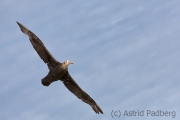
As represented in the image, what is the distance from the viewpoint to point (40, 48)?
45.0 metres

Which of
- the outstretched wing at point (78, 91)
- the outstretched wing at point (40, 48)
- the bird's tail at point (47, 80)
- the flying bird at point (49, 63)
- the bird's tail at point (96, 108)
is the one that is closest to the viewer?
the bird's tail at point (47, 80)

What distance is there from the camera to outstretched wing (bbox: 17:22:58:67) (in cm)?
4481

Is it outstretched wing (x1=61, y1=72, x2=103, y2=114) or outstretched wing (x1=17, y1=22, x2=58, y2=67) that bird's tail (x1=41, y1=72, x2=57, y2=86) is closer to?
outstretched wing (x1=17, y1=22, x2=58, y2=67)

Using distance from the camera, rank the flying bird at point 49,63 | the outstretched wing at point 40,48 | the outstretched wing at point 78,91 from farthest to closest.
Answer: the outstretched wing at point 78,91 < the outstretched wing at point 40,48 < the flying bird at point 49,63

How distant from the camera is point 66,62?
44469 mm

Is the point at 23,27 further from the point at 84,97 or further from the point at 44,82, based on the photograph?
the point at 84,97

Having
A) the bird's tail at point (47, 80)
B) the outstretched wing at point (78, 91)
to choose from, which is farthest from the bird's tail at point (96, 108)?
the bird's tail at point (47, 80)

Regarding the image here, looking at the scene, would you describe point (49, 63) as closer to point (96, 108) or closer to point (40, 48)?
point (40, 48)

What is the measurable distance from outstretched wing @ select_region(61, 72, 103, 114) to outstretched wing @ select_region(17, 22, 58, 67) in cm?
185

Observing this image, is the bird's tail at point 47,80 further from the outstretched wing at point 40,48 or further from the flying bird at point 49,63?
the outstretched wing at point 40,48

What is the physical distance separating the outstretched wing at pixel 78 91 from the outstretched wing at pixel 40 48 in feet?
6.06

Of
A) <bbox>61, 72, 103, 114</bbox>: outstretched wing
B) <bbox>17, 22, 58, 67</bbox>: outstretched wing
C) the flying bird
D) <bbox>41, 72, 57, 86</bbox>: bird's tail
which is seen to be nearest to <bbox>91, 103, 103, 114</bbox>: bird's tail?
<bbox>61, 72, 103, 114</bbox>: outstretched wing

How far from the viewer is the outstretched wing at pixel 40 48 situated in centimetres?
4481

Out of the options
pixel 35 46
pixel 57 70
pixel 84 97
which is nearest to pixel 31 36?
pixel 35 46
